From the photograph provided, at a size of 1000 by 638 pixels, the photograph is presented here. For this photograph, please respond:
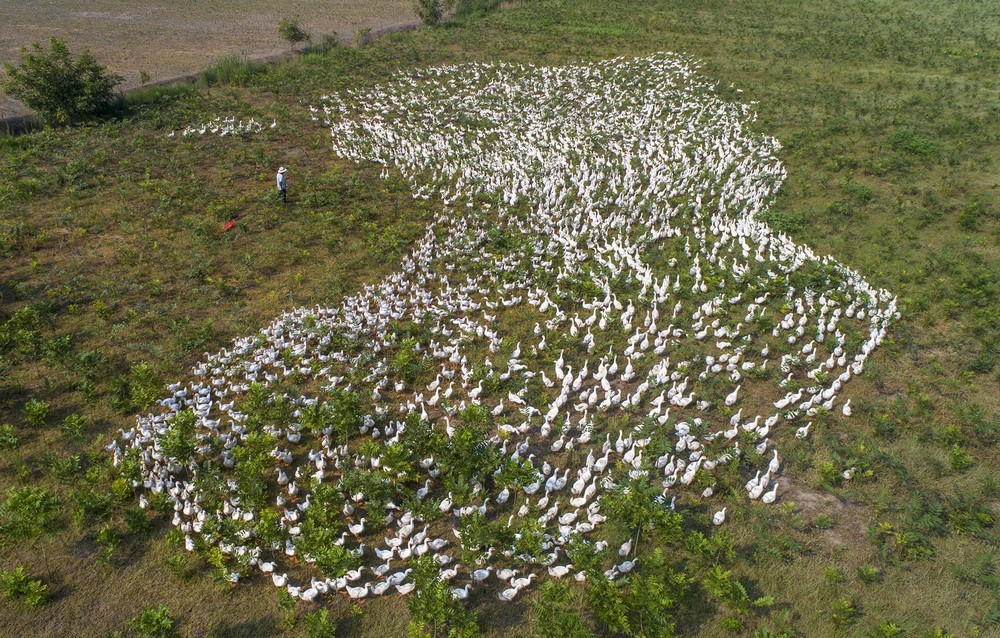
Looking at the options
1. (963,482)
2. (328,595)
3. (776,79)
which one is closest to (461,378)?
(328,595)

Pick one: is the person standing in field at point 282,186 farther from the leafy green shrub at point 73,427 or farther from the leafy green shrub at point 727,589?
the leafy green shrub at point 727,589

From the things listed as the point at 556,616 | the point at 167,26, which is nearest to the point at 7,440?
the point at 556,616

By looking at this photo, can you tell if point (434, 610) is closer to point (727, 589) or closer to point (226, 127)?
point (727, 589)

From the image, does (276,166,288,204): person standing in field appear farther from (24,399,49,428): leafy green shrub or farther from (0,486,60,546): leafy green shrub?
(0,486,60,546): leafy green shrub

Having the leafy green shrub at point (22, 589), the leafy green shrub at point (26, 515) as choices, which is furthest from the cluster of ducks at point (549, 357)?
the leafy green shrub at point (22, 589)

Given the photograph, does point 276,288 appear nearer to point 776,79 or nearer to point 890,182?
point 890,182

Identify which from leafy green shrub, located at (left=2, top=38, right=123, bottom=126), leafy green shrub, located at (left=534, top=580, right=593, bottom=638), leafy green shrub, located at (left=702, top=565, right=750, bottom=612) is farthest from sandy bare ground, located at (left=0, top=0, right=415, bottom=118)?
leafy green shrub, located at (left=702, top=565, right=750, bottom=612)
